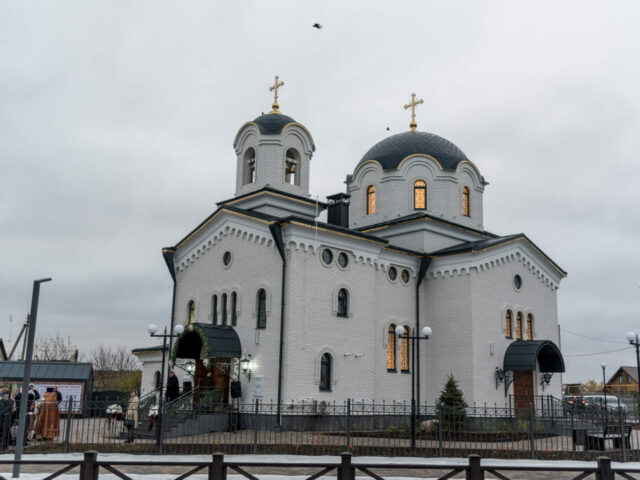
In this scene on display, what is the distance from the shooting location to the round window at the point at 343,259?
22.4 metres

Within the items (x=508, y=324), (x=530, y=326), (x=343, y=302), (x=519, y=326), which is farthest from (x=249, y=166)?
(x=530, y=326)

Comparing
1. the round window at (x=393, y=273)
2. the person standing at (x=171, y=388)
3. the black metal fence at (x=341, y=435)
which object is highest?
the round window at (x=393, y=273)

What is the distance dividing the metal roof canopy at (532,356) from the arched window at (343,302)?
6588 mm

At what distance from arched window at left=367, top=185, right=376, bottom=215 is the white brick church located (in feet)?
0.17

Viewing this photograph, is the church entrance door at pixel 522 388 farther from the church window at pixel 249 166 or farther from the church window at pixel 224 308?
the church window at pixel 249 166

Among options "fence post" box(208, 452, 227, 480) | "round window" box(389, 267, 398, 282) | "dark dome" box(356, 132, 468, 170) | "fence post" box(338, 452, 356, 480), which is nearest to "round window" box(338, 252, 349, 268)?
"round window" box(389, 267, 398, 282)

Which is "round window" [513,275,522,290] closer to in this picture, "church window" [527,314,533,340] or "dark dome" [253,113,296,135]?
"church window" [527,314,533,340]

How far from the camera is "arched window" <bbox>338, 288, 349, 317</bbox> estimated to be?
2225 cm

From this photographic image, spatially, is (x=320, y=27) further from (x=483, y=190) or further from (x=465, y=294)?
(x=483, y=190)

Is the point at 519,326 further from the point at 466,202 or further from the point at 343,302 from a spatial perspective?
the point at 343,302

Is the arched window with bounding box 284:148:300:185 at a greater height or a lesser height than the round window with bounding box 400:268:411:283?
greater

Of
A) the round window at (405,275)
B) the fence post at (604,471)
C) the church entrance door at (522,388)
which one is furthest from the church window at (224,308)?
the fence post at (604,471)

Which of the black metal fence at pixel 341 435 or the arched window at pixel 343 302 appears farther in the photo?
the arched window at pixel 343 302

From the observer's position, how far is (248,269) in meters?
22.5
